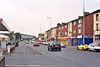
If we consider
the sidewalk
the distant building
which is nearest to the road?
the sidewalk

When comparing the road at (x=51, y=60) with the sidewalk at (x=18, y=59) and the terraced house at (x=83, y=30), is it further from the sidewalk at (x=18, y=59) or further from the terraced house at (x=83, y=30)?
the terraced house at (x=83, y=30)

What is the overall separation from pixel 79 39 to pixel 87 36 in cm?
832

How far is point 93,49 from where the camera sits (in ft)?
152

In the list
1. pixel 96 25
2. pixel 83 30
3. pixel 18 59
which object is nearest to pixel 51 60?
pixel 18 59

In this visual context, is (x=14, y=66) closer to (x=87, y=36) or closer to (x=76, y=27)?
(x=87, y=36)

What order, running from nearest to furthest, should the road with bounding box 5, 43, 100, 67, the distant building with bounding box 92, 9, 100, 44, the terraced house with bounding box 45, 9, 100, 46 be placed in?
the road with bounding box 5, 43, 100, 67 < the distant building with bounding box 92, 9, 100, 44 < the terraced house with bounding box 45, 9, 100, 46

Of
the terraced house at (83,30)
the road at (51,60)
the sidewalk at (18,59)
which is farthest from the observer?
the terraced house at (83,30)

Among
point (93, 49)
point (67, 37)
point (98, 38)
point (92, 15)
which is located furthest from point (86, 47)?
point (67, 37)

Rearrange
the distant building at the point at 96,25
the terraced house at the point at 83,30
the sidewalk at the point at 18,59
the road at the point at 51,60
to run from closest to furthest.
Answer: the road at the point at 51,60 < the sidewalk at the point at 18,59 < the distant building at the point at 96,25 < the terraced house at the point at 83,30

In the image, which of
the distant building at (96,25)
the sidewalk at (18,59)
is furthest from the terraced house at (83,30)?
the sidewalk at (18,59)

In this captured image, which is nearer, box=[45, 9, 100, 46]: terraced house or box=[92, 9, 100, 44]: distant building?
box=[92, 9, 100, 44]: distant building

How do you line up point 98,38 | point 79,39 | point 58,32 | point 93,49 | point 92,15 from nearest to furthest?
point 93,49, point 98,38, point 92,15, point 79,39, point 58,32

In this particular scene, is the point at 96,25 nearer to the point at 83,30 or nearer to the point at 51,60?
the point at 83,30

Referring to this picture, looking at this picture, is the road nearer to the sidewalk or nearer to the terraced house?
the sidewalk
